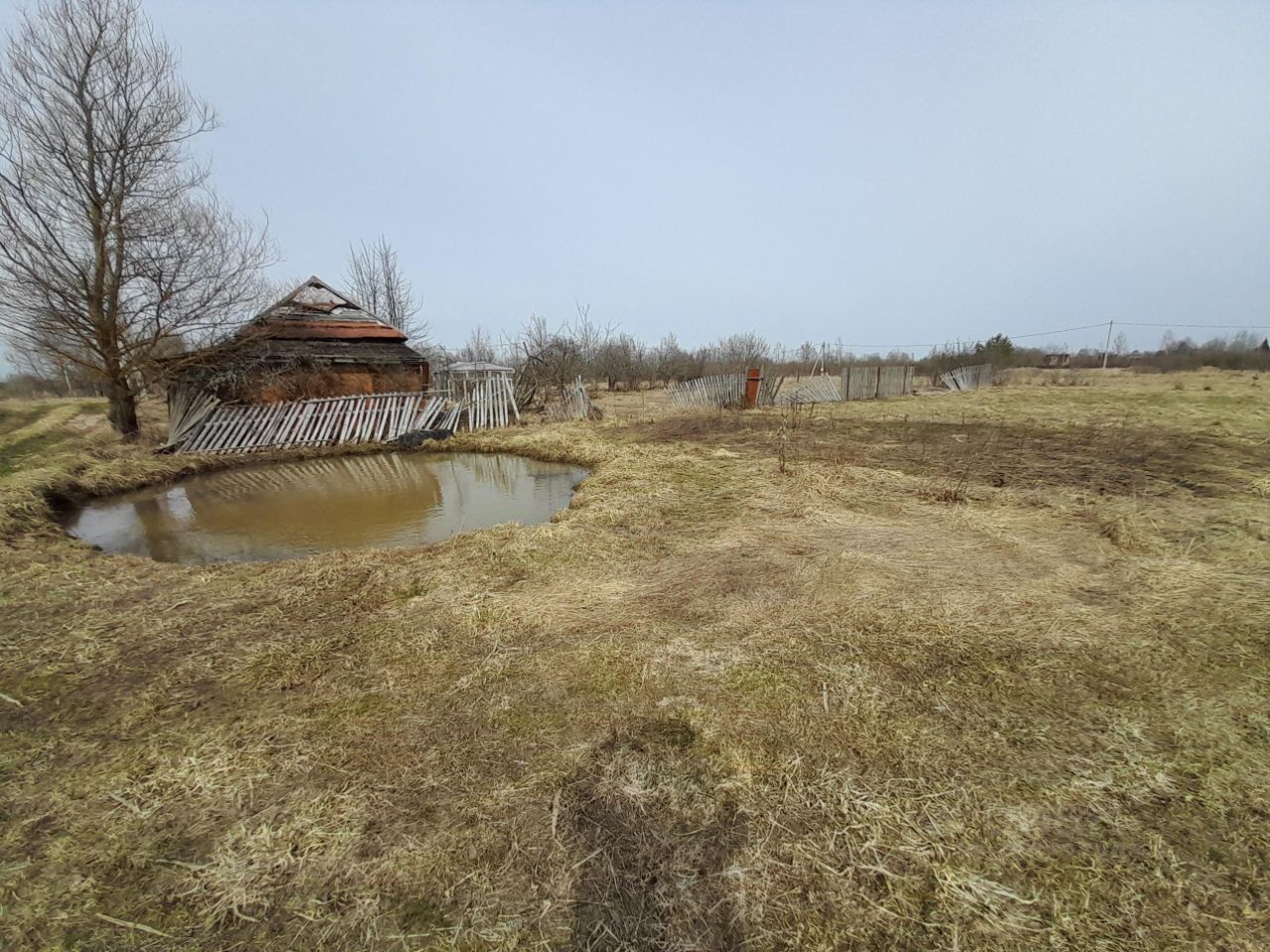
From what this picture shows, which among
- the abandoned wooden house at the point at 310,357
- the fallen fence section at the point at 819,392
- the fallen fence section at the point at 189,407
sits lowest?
the fallen fence section at the point at 819,392

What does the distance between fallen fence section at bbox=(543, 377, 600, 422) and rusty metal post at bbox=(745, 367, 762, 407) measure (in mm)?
5616

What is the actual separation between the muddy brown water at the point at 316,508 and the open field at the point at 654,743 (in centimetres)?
100

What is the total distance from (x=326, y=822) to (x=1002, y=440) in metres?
12.2

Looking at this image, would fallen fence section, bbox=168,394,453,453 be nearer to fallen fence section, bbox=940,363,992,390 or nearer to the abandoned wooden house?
the abandoned wooden house

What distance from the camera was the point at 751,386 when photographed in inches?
651

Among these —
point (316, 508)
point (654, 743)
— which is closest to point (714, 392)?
point (316, 508)

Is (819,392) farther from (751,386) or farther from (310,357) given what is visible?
(310,357)

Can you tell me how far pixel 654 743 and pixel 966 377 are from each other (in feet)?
97.5

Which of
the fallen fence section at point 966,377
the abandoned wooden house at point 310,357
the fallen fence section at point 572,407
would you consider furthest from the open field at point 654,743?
the fallen fence section at point 966,377

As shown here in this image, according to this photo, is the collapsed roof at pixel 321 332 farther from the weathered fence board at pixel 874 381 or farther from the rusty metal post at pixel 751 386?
the weathered fence board at pixel 874 381

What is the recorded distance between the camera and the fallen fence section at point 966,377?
24.9 m

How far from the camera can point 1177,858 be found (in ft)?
5.42

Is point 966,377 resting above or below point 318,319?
below

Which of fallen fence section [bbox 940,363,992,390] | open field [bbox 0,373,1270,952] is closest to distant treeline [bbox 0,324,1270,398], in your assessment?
fallen fence section [bbox 940,363,992,390]
